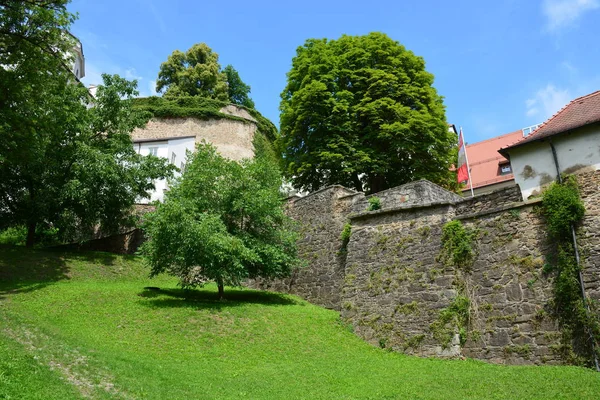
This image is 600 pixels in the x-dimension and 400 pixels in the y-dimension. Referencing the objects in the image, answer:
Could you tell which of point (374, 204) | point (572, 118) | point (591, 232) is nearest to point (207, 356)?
point (374, 204)

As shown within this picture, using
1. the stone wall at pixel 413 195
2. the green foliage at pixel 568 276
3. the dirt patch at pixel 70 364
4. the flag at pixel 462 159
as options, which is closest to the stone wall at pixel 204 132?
the flag at pixel 462 159

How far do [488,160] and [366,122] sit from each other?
13675mm

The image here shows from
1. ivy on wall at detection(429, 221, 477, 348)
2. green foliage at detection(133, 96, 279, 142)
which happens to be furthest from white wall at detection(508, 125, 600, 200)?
green foliage at detection(133, 96, 279, 142)

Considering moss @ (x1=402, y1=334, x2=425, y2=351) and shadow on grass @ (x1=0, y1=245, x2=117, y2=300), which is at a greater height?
shadow on grass @ (x1=0, y1=245, x2=117, y2=300)

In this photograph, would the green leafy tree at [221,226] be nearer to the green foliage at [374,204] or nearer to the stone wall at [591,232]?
the green foliage at [374,204]

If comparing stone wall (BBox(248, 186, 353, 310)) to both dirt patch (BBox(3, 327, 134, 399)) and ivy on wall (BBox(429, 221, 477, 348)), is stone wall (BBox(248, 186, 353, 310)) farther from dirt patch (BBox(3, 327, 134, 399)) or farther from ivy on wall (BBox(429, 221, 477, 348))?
dirt patch (BBox(3, 327, 134, 399))

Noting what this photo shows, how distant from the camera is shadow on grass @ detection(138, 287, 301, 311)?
15.6 meters

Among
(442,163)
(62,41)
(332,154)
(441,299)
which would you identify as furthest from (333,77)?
(441,299)

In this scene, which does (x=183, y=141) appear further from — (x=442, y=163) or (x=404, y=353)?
(x=404, y=353)

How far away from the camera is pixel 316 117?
23766 millimetres

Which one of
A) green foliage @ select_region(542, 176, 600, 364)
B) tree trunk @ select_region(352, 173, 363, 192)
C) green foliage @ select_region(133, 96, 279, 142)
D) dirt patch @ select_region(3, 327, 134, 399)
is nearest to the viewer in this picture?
dirt patch @ select_region(3, 327, 134, 399)

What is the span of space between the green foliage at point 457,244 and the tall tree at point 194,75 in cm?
3813

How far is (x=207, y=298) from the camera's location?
1708 cm

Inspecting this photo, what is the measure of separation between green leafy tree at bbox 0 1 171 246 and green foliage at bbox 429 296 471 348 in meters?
14.0
